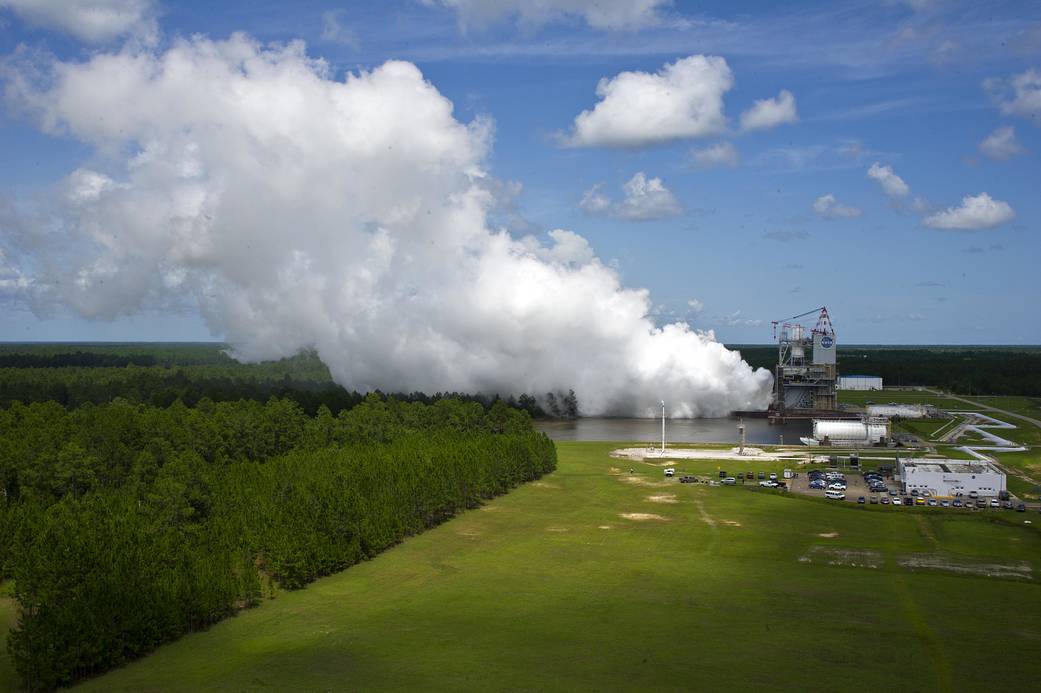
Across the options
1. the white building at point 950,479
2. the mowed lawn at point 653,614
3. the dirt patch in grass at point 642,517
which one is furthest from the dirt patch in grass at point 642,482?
the white building at point 950,479

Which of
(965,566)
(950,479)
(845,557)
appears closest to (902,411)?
(950,479)

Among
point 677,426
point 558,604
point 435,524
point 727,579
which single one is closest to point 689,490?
point 435,524

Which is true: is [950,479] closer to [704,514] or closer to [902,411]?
[704,514]

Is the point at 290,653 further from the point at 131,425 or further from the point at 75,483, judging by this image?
the point at 131,425

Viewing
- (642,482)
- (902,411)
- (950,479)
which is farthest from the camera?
(902,411)

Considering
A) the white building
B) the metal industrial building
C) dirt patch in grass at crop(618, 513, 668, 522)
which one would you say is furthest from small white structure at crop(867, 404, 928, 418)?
dirt patch in grass at crop(618, 513, 668, 522)

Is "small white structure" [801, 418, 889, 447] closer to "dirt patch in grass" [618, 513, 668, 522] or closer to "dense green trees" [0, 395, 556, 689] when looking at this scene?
"dense green trees" [0, 395, 556, 689]

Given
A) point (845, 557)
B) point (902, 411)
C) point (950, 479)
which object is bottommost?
point (845, 557)
